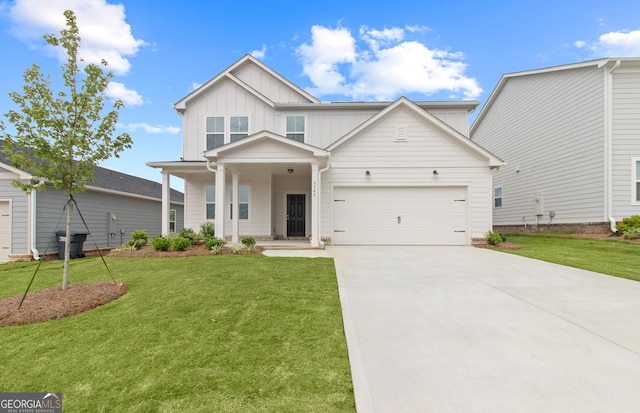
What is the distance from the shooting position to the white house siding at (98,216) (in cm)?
1111

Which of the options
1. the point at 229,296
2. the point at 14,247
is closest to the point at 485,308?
the point at 229,296

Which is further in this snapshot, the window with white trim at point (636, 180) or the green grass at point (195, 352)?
the window with white trim at point (636, 180)

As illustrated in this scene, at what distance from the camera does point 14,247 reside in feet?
34.7

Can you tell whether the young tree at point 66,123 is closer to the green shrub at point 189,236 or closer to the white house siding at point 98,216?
the green shrub at point 189,236

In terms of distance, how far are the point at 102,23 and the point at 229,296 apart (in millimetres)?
9342

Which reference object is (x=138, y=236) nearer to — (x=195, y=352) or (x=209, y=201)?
(x=209, y=201)

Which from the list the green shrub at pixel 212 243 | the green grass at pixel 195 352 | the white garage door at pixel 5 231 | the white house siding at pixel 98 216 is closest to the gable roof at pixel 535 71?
the green grass at pixel 195 352

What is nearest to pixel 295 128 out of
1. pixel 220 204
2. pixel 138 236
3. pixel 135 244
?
pixel 220 204

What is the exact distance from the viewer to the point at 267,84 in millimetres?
14367

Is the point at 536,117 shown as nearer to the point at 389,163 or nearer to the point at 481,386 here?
the point at 389,163

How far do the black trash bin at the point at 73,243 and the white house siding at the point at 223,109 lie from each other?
5237 millimetres

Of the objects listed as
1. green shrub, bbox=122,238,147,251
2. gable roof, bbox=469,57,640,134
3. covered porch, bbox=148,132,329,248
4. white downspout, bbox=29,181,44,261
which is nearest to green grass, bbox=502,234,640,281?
gable roof, bbox=469,57,640,134

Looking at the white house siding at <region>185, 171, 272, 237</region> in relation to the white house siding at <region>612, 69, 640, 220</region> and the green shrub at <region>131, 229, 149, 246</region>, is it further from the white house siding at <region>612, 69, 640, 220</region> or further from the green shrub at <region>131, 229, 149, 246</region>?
the white house siding at <region>612, 69, 640, 220</region>

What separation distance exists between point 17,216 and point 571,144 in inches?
831
